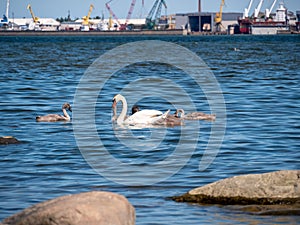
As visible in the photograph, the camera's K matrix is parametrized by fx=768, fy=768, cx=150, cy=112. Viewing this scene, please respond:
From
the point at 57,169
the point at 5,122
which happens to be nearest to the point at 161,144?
the point at 57,169

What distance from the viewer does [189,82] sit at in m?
29.3

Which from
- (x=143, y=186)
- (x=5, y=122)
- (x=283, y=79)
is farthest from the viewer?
(x=283, y=79)

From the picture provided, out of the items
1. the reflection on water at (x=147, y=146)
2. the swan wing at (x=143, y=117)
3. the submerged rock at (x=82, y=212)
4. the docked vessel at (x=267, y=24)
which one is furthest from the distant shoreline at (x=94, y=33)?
the submerged rock at (x=82, y=212)

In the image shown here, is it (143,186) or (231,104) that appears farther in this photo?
(231,104)

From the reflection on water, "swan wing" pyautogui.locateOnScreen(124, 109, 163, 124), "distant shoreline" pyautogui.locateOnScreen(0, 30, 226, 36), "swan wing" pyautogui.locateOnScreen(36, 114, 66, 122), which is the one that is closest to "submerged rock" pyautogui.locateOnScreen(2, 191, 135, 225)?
the reflection on water

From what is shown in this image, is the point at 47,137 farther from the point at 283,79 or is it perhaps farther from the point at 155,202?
the point at 283,79

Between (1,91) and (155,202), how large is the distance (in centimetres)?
1644

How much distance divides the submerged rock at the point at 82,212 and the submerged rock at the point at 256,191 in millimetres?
2178

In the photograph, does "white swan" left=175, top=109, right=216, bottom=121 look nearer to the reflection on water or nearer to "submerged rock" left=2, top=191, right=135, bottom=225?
the reflection on water

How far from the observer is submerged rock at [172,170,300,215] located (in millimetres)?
8852

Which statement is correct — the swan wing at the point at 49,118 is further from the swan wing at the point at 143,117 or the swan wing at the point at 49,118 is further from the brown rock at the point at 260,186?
the brown rock at the point at 260,186

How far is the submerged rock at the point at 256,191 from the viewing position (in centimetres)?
885

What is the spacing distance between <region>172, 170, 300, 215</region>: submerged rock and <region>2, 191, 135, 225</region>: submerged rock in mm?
2178

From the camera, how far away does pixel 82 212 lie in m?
6.57
